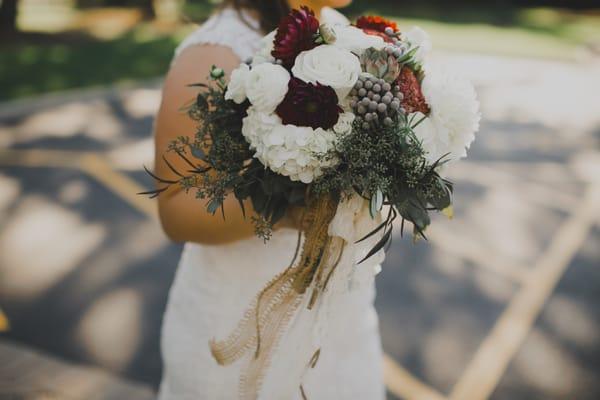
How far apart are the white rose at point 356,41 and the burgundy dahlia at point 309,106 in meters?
0.14

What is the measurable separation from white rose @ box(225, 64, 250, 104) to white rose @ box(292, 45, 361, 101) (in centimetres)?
12

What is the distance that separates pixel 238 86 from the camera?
1.30m

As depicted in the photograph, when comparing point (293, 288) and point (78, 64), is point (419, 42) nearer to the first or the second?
point (293, 288)

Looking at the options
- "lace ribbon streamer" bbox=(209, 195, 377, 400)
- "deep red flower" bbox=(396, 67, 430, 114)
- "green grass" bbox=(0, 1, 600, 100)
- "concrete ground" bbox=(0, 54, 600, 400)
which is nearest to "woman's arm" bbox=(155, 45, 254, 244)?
"lace ribbon streamer" bbox=(209, 195, 377, 400)

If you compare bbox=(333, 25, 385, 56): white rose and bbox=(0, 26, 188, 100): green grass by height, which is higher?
bbox=(333, 25, 385, 56): white rose

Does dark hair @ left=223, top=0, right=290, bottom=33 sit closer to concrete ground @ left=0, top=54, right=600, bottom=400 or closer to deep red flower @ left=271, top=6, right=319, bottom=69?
deep red flower @ left=271, top=6, right=319, bottom=69

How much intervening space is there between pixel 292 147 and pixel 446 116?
1.27 ft

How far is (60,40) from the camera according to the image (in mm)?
12188

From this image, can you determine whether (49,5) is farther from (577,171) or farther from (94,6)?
(577,171)

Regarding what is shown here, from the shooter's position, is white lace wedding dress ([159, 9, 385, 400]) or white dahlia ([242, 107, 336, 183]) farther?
white lace wedding dress ([159, 9, 385, 400])

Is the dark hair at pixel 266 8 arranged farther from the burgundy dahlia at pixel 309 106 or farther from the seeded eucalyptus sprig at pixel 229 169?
the burgundy dahlia at pixel 309 106

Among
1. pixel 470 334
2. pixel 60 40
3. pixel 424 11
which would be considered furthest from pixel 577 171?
pixel 424 11

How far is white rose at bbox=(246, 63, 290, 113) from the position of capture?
4.08ft

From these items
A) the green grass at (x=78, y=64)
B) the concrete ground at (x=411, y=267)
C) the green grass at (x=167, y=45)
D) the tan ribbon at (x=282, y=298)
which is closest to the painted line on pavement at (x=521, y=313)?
the concrete ground at (x=411, y=267)
